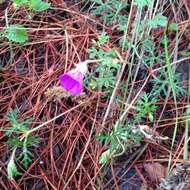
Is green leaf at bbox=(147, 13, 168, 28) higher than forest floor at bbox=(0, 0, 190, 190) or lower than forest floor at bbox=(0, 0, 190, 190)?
higher

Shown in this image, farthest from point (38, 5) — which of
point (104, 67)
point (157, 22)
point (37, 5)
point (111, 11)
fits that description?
point (157, 22)

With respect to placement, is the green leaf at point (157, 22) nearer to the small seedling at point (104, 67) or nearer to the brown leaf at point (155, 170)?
the small seedling at point (104, 67)

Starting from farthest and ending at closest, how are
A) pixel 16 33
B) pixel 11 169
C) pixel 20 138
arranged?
pixel 16 33
pixel 20 138
pixel 11 169

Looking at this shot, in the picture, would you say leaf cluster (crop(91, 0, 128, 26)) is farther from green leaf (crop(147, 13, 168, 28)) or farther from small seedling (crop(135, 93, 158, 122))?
small seedling (crop(135, 93, 158, 122))

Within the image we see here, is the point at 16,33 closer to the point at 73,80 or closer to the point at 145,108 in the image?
the point at 73,80

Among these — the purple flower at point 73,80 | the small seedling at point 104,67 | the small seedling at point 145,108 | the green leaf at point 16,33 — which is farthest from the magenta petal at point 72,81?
the green leaf at point 16,33

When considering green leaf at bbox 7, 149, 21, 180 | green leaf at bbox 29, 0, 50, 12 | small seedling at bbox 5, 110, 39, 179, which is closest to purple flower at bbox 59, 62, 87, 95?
small seedling at bbox 5, 110, 39, 179

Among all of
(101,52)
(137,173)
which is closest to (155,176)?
(137,173)
